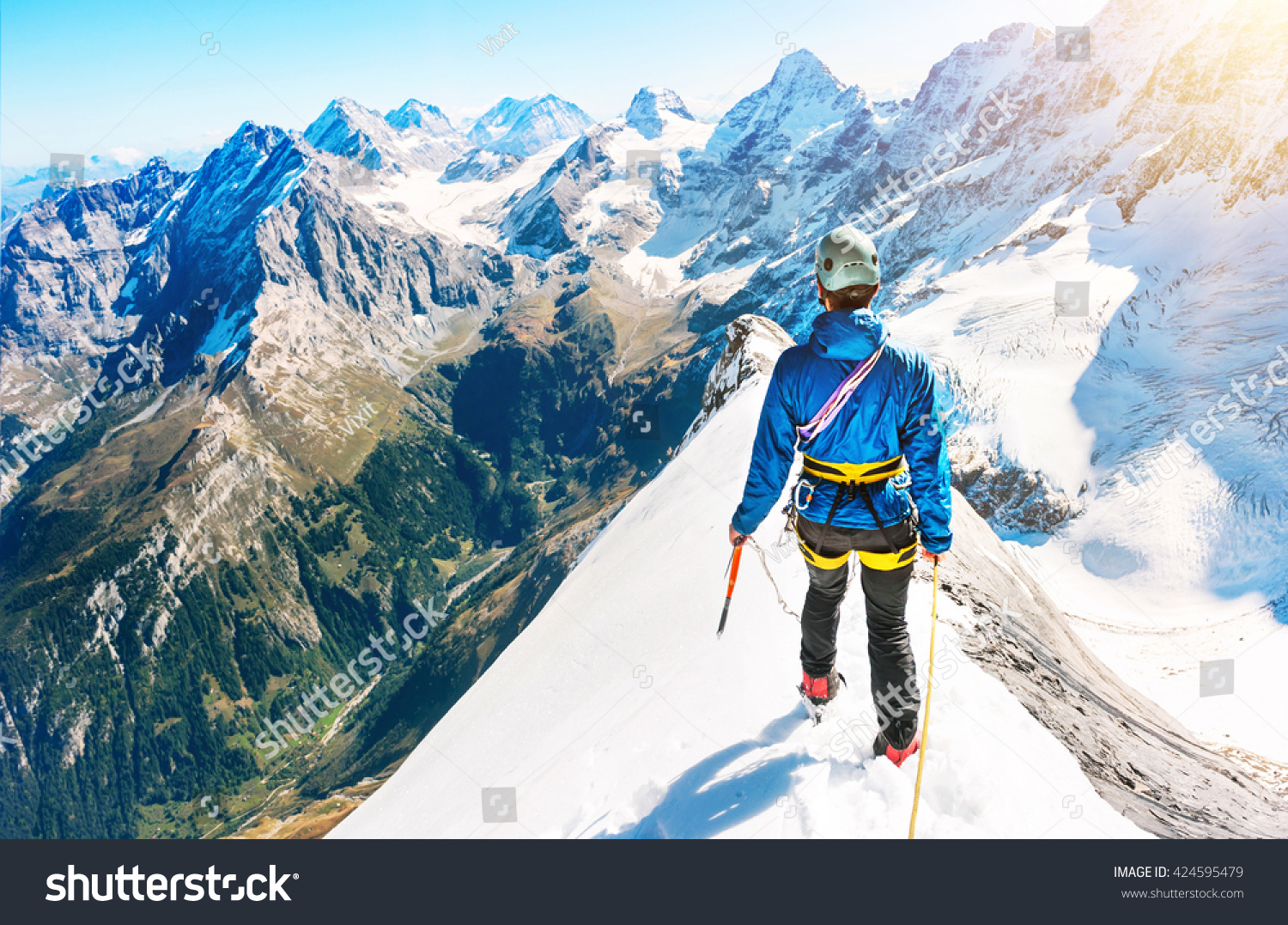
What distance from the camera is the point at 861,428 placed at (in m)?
6.40

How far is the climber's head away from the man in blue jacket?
1 centimetres

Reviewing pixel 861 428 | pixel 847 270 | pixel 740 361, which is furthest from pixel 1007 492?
pixel 847 270

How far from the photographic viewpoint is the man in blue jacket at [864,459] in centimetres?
621

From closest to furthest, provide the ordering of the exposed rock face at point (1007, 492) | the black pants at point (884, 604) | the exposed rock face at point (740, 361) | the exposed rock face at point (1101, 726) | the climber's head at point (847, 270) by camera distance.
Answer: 1. the climber's head at point (847, 270)
2. the black pants at point (884, 604)
3. the exposed rock face at point (1101, 726)
4. the exposed rock face at point (740, 361)
5. the exposed rock face at point (1007, 492)

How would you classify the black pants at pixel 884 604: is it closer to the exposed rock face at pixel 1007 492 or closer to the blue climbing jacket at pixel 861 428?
the blue climbing jacket at pixel 861 428

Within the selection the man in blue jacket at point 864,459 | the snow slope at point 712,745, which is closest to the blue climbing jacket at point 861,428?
the man in blue jacket at point 864,459

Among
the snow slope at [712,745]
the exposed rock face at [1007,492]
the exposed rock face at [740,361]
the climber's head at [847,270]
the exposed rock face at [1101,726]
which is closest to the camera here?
the climber's head at [847,270]

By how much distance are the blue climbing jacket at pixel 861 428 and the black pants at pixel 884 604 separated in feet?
0.50

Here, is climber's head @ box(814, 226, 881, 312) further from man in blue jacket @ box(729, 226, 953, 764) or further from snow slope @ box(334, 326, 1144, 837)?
snow slope @ box(334, 326, 1144, 837)

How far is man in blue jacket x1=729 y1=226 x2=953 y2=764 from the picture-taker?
245 inches

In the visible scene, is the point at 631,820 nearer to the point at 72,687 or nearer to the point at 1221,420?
the point at 1221,420

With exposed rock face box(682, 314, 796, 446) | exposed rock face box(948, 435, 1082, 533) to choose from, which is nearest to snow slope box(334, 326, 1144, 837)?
exposed rock face box(682, 314, 796, 446)

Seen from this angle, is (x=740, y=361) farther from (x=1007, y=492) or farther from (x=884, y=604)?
(x=1007, y=492)
